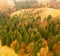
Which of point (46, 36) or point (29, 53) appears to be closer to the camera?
point (29, 53)

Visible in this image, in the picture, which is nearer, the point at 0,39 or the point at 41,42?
the point at 41,42

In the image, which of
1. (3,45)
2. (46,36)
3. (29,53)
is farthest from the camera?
(46,36)

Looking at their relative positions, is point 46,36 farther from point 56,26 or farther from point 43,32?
point 56,26

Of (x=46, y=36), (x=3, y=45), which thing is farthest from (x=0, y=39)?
(x=46, y=36)

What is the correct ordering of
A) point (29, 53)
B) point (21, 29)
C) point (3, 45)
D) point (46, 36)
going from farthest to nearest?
1. point (21, 29)
2. point (46, 36)
3. point (3, 45)
4. point (29, 53)

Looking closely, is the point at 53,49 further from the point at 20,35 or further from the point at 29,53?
the point at 20,35

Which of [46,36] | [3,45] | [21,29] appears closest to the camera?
[3,45]

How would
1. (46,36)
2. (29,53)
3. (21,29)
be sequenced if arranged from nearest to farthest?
(29,53)
(46,36)
(21,29)

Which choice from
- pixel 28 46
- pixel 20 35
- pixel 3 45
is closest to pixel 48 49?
pixel 28 46
